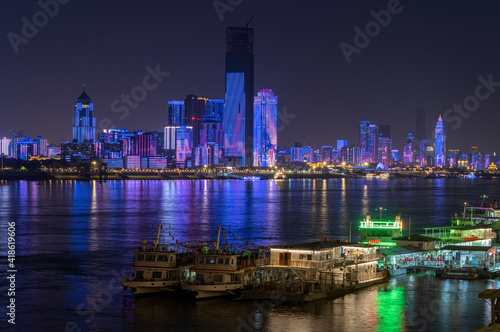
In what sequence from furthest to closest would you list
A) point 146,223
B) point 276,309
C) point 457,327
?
point 146,223 < point 276,309 < point 457,327

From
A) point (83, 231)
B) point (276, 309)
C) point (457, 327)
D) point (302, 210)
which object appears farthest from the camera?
point (302, 210)

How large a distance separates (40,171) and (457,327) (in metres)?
182

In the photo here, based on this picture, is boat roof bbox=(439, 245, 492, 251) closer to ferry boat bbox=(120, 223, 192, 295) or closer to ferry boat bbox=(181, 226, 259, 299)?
ferry boat bbox=(181, 226, 259, 299)

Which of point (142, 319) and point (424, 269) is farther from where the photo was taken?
point (424, 269)

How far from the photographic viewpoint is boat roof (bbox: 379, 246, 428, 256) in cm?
3008

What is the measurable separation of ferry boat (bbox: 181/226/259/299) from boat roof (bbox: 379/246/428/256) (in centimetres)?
798

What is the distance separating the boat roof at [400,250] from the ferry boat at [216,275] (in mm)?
7982

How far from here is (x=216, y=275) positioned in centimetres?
2477

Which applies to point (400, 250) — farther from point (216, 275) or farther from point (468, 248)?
point (216, 275)

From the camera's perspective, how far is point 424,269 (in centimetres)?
3062

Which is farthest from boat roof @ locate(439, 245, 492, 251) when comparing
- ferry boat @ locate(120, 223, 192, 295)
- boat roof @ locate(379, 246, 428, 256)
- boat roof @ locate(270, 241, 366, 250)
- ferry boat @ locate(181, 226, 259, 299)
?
ferry boat @ locate(120, 223, 192, 295)

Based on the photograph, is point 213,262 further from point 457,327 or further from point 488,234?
point 488,234

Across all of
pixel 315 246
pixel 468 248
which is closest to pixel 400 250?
pixel 468 248

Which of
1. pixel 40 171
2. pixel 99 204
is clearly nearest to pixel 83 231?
pixel 99 204
